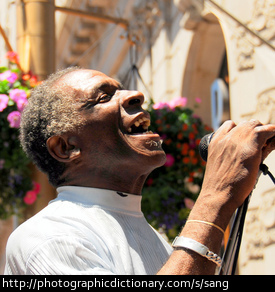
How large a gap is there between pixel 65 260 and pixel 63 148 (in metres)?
0.47

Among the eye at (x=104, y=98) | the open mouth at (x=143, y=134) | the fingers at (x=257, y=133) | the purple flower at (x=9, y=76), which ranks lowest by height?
the purple flower at (x=9, y=76)

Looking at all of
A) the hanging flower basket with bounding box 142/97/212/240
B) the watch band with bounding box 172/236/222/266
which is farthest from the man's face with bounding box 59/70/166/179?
the hanging flower basket with bounding box 142/97/212/240

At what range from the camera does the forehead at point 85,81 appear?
74.3 inches

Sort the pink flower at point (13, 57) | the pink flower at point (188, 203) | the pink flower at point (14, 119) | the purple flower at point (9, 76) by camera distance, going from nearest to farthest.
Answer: the pink flower at point (14, 119) → the purple flower at point (9, 76) → the pink flower at point (13, 57) → the pink flower at point (188, 203)

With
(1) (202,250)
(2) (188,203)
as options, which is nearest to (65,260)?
(1) (202,250)

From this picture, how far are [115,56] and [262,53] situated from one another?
5.45 m

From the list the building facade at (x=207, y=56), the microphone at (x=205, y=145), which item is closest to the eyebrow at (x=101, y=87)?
the microphone at (x=205, y=145)

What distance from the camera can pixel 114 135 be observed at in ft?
5.92

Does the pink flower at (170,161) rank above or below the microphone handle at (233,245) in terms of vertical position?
below

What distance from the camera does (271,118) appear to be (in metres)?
3.61

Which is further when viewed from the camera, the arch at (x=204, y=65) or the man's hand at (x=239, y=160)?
the arch at (x=204, y=65)

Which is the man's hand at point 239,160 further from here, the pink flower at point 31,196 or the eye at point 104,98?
the pink flower at point 31,196

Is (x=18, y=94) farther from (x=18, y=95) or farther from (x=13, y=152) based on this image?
(x=13, y=152)

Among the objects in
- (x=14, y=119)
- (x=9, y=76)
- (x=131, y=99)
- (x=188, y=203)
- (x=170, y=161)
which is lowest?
(x=188, y=203)
